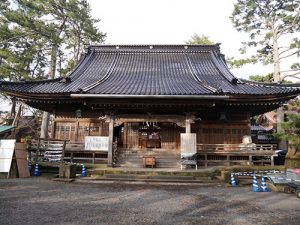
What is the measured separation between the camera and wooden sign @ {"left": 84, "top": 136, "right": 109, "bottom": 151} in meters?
14.8

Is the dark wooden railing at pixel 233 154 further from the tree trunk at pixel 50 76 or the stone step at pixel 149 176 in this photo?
the tree trunk at pixel 50 76

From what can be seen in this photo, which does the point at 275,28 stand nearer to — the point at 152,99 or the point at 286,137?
the point at 286,137

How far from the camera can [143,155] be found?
15641 mm

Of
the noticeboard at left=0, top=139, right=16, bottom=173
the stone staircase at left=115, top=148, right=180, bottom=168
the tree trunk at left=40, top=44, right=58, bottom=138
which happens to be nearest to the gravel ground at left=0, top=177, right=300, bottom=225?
the noticeboard at left=0, top=139, right=16, bottom=173

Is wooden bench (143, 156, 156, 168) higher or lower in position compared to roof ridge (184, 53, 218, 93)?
lower

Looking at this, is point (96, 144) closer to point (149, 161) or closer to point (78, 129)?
point (78, 129)

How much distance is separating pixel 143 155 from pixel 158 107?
3175mm

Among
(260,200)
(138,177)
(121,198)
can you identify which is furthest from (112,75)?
(260,200)

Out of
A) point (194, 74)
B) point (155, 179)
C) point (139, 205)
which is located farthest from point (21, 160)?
point (194, 74)

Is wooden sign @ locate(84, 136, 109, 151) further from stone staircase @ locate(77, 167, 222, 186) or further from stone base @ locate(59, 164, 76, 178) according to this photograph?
stone base @ locate(59, 164, 76, 178)

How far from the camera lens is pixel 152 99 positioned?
Answer: 46.3 ft

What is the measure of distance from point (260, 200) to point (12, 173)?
36.3 ft

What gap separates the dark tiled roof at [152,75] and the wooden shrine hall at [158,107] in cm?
6

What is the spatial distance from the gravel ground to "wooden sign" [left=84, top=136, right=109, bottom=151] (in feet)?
13.9
